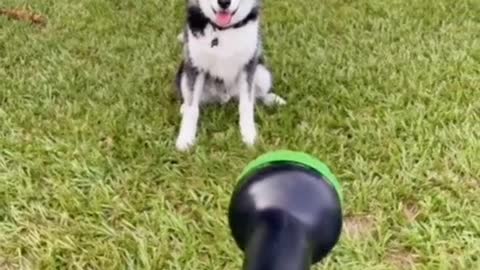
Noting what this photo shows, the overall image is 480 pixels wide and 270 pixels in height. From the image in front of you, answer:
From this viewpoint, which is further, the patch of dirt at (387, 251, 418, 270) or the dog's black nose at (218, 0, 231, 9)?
the dog's black nose at (218, 0, 231, 9)

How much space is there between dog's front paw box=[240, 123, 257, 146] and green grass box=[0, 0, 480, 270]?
6 centimetres

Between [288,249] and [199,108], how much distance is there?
3403 mm

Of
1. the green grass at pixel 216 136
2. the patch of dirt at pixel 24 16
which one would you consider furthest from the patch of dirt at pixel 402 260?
the patch of dirt at pixel 24 16

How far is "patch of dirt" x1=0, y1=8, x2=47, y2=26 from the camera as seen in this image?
18.3ft

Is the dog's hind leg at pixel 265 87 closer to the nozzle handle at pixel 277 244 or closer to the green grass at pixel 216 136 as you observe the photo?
the green grass at pixel 216 136

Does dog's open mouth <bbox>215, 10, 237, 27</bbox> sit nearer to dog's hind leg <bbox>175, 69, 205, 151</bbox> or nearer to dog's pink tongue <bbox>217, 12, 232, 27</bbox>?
dog's pink tongue <bbox>217, 12, 232, 27</bbox>

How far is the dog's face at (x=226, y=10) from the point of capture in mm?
3752

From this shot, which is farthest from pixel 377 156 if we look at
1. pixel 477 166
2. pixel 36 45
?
pixel 36 45

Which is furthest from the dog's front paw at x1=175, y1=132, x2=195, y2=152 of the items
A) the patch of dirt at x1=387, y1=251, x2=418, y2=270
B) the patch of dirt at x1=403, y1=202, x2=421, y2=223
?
the patch of dirt at x1=387, y1=251, x2=418, y2=270

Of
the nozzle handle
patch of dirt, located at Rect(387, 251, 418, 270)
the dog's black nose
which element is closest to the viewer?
the nozzle handle

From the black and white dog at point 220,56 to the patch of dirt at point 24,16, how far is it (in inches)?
76.4

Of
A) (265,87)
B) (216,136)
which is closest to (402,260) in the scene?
(216,136)

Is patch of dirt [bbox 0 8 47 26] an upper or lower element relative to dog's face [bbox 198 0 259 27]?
lower

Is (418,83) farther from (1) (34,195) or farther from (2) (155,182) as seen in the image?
(1) (34,195)
